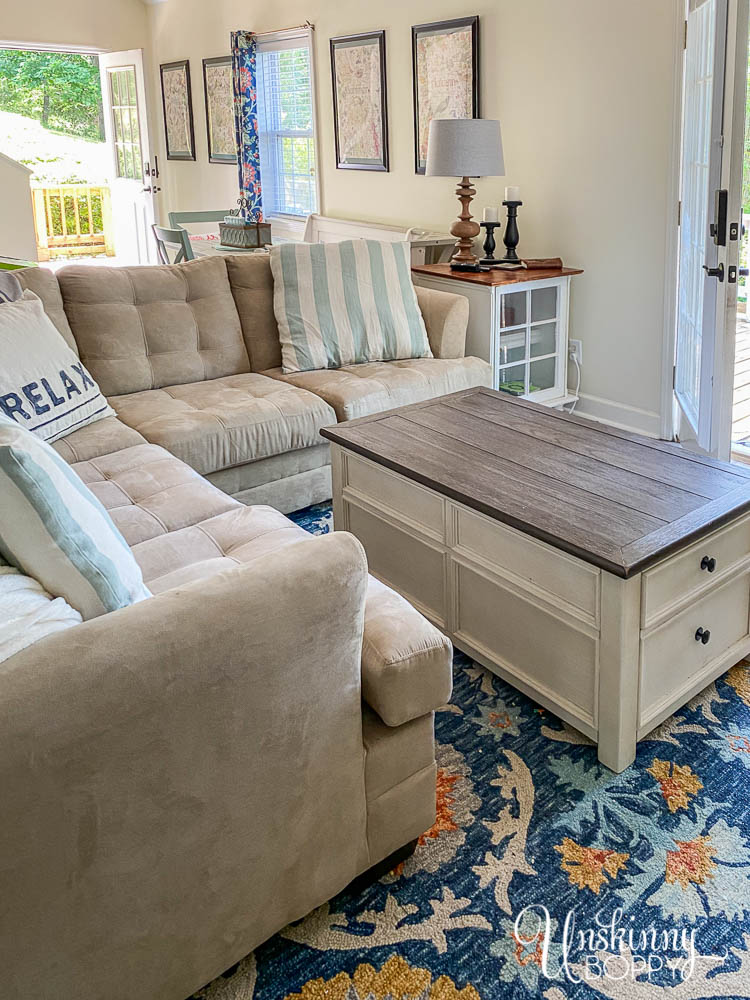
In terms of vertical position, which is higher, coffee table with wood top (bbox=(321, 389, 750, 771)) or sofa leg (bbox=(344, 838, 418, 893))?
coffee table with wood top (bbox=(321, 389, 750, 771))

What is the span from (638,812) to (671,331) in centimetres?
259

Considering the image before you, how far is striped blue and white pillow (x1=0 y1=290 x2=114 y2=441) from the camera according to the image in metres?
2.70

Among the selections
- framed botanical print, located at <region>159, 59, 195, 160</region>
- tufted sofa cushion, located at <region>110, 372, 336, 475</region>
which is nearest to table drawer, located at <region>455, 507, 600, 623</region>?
tufted sofa cushion, located at <region>110, 372, 336, 475</region>

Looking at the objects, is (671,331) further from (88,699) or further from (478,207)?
(88,699)

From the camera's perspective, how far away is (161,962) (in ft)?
4.35

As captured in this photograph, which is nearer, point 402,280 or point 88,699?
point 88,699

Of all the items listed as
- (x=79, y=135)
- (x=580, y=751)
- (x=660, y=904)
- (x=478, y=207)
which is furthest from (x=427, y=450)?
(x=79, y=135)

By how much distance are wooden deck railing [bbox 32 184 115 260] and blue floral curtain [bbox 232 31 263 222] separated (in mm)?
4293

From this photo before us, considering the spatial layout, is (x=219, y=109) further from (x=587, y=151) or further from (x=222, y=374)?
(x=222, y=374)

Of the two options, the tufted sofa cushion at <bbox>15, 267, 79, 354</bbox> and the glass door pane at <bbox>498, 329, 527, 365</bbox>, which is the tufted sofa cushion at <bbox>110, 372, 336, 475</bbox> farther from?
the glass door pane at <bbox>498, 329, 527, 365</bbox>

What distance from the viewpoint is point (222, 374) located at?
3.62 metres

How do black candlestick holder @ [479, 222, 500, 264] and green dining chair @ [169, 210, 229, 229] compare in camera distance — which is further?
green dining chair @ [169, 210, 229, 229]

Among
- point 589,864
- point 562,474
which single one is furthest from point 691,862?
point 562,474

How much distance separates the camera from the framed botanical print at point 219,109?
A: 6594 millimetres
